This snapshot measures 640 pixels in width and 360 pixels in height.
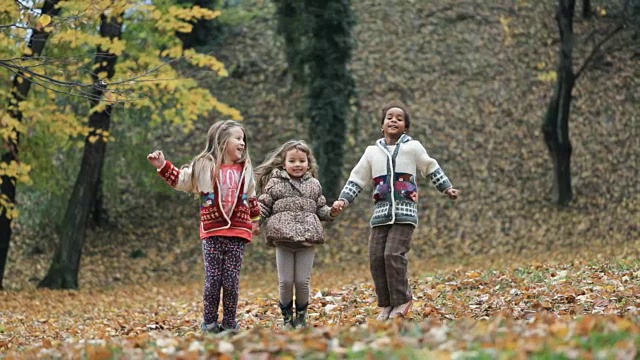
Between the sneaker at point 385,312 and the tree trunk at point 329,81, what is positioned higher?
the tree trunk at point 329,81

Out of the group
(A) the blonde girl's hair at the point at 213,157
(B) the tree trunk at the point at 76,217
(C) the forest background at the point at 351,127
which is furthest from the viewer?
(B) the tree trunk at the point at 76,217

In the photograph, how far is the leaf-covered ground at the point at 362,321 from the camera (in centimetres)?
506

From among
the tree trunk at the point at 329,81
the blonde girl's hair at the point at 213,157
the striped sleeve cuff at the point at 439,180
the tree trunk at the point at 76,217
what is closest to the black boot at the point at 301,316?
the blonde girl's hair at the point at 213,157

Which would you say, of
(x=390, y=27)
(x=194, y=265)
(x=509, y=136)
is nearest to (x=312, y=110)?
(x=194, y=265)

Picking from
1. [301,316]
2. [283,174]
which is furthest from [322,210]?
[301,316]

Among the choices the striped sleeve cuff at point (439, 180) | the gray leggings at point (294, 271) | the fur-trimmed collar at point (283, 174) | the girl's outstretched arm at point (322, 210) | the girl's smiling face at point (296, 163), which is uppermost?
the girl's smiling face at point (296, 163)

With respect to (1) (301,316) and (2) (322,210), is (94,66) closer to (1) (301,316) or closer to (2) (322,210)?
(2) (322,210)

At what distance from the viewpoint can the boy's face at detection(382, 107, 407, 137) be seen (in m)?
8.40

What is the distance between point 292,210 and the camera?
8.24m

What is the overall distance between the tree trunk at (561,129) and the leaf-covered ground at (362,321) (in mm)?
5396

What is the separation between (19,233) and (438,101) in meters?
12.1

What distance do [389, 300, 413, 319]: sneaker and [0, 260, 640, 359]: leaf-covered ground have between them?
0.44 feet

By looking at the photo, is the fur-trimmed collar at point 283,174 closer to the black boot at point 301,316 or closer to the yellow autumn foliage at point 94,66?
the black boot at point 301,316

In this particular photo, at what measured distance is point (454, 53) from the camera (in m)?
29.2
